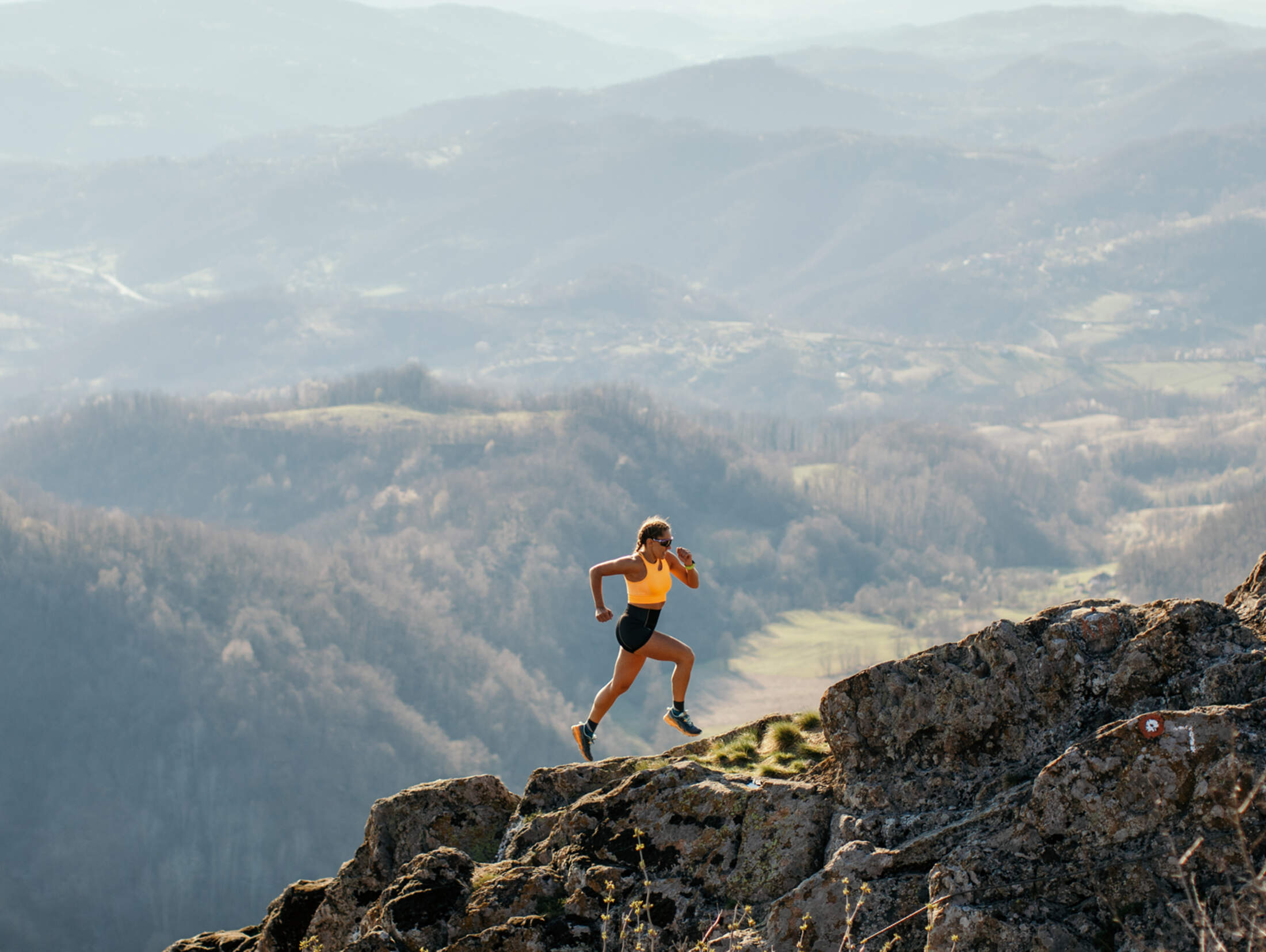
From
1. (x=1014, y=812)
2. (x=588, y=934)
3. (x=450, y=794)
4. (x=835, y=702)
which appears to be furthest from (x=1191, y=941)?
(x=450, y=794)

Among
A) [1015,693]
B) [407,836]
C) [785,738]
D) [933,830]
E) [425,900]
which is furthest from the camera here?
[785,738]

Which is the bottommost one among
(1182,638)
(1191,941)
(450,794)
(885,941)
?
(450,794)

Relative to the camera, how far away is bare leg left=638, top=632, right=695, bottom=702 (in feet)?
65.4

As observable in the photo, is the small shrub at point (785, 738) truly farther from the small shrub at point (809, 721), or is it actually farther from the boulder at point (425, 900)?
the boulder at point (425, 900)

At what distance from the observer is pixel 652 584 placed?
19484mm

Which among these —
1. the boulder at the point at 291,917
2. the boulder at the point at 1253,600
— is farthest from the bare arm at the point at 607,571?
the boulder at the point at 1253,600

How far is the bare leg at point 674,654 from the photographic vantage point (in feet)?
65.4

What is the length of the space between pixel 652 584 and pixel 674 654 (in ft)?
4.40

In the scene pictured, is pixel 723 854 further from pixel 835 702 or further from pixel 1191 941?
pixel 1191 941

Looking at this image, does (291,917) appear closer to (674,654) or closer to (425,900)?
(425,900)

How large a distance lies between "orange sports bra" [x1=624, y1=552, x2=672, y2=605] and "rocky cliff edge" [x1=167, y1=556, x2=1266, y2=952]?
8.84 ft

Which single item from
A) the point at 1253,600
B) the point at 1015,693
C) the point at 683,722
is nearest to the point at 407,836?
the point at 683,722

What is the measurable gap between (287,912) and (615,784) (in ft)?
18.6

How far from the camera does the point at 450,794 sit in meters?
18.9
